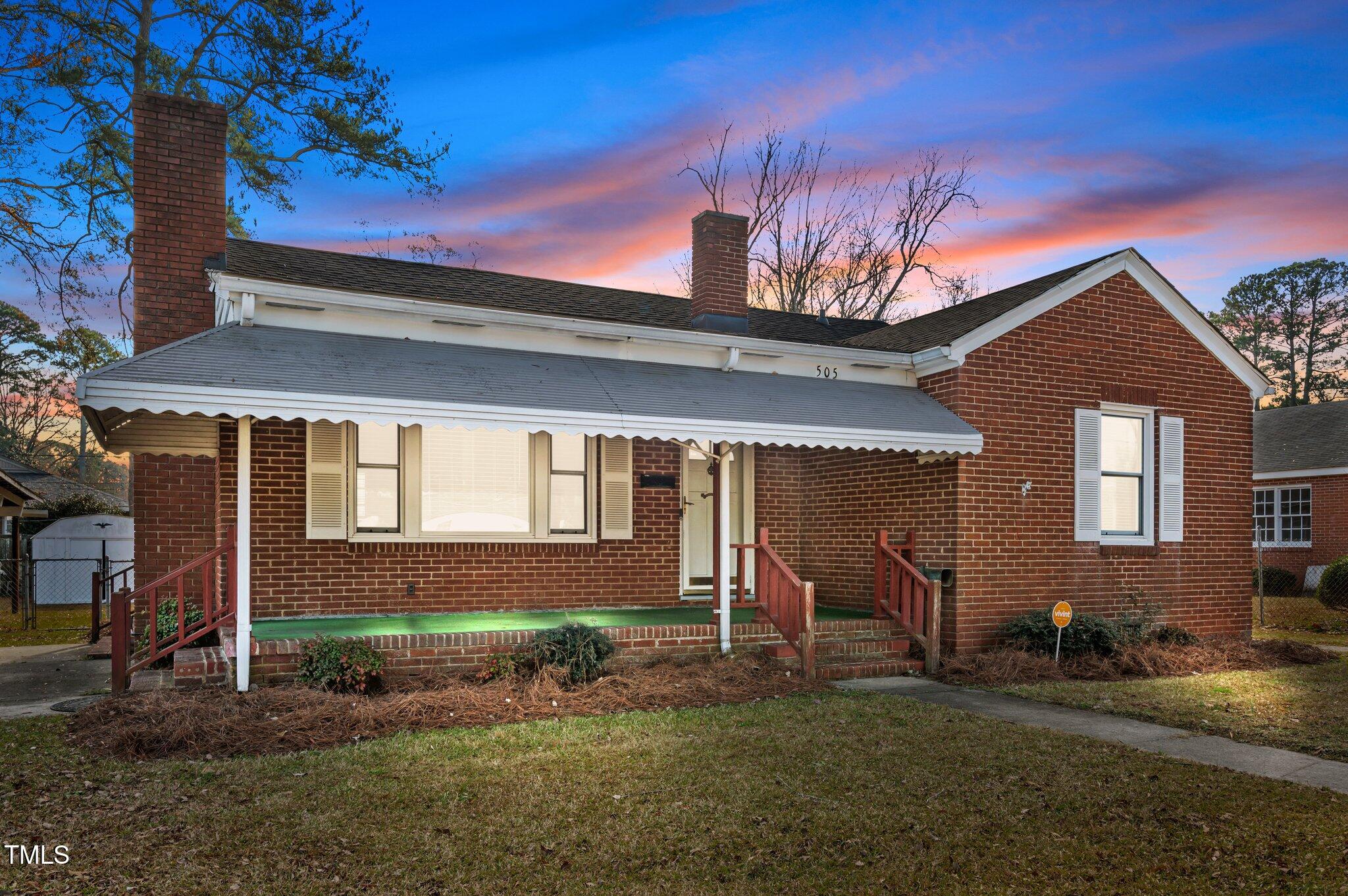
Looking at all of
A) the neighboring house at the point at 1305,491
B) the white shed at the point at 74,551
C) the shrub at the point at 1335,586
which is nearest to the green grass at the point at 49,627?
the white shed at the point at 74,551

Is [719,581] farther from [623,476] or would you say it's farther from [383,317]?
[383,317]

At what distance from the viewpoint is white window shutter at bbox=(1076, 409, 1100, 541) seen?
11266mm

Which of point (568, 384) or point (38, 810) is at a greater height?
point (568, 384)

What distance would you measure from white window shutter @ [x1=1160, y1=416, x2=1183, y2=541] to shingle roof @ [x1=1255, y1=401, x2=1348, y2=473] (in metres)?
14.1

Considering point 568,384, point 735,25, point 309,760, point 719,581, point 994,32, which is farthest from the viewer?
point 735,25

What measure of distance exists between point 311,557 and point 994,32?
11.1 metres

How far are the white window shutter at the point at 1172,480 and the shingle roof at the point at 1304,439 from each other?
14.1 meters

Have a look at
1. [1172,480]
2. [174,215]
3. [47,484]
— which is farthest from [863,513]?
[47,484]

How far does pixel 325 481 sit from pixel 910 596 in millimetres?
6667

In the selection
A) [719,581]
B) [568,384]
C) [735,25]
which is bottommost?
[719,581]

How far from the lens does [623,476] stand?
1143 cm

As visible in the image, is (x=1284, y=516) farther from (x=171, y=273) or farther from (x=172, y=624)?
(x=171, y=273)

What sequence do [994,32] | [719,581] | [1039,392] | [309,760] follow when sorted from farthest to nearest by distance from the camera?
[994,32] → [1039,392] → [719,581] → [309,760]

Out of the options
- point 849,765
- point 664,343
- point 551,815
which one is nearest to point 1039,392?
point 664,343
